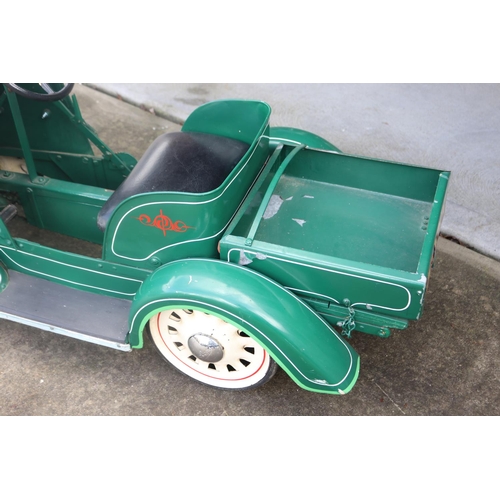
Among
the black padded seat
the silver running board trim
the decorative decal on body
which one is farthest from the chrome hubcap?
the black padded seat

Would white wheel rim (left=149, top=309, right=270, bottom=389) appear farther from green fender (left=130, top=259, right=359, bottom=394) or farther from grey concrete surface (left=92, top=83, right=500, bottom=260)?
grey concrete surface (left=92, top=83, right=500, bottom=260)

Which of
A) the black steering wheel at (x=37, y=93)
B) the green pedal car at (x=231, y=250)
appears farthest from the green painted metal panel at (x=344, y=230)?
the black steering wheel at (x=37, y=93)

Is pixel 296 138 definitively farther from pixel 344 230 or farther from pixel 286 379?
pixel 286 379

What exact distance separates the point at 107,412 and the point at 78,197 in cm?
111

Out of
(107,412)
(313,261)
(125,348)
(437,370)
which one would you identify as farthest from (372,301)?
(107,412)

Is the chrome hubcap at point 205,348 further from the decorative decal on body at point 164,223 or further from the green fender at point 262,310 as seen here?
the decorative decal on body at point 164,223

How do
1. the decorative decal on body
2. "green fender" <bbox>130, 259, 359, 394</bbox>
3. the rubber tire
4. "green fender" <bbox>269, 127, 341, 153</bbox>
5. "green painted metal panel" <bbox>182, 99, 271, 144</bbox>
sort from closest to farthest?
"green fender" <bbox>130, 259, 359, 394</bbox>
the decorative decal on body
the rubber tire
"green painted metal panel" <bbox>182, 99, 271, 144</bbox>
"green fender" <bbox>269, 127, 341, 153</bbox>

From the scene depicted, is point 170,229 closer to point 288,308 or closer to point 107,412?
point 288,308

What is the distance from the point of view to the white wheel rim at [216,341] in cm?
240

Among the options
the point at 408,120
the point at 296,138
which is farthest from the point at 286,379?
the point at 408,120

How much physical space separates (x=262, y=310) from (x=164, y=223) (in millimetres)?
576

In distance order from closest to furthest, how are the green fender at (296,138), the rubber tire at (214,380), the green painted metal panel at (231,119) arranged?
1. the rubber tire at (214,380)
2. the green painted metal panel at (231,119)
3. the green fender at (296,138)

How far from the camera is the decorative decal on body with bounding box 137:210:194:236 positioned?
233 centimetres

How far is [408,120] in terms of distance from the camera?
15.3 ft
